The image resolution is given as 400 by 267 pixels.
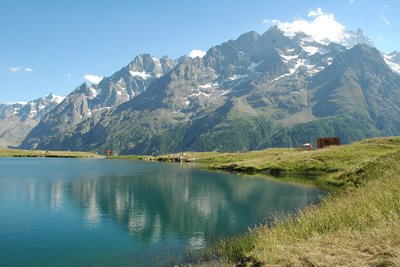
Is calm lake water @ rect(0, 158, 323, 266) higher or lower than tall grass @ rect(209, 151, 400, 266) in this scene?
lower

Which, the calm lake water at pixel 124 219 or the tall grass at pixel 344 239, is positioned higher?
the tall grass at pixel 344 239

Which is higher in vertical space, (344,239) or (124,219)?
(344,239)

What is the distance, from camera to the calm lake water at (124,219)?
35.9m

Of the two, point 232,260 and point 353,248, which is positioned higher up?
point 353,248

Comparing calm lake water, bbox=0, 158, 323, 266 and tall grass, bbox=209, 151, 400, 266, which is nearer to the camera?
tall grass, bbox=209, 151, 400, 266

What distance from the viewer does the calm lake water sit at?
35.9 metres

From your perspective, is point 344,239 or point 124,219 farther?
point 124,219

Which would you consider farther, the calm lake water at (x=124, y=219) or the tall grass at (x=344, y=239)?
the calm lake water at (x=124, y=219)

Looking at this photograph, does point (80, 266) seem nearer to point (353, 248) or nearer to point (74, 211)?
point (353, 248)

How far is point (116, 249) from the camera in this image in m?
37.5

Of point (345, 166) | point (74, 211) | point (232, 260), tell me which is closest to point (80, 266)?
point (232, 260)

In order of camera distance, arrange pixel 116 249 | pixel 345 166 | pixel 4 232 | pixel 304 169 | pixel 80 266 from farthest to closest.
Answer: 1. pixel 304 169
2. pixel 345 166
3. pixel 4 232
4. pixel 116 249
5. pixel 80 266

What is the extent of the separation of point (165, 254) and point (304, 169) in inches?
3739

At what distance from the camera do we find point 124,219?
5406 centimetres
